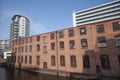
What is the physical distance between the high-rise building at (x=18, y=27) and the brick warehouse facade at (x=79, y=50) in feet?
213

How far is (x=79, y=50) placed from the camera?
26.4m

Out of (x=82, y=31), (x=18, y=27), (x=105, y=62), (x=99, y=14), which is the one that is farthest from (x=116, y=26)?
(x=18, y=27)

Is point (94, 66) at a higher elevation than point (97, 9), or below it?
below

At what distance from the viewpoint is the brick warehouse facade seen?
2189cm

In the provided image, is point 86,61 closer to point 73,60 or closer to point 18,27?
point 73,60

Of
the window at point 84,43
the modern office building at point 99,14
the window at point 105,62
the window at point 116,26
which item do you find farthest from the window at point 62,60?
the modern office building at point 99,14

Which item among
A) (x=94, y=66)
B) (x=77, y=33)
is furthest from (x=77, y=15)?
(x=94, y=66)

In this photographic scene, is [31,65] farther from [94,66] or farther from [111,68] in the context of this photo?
[111,68]

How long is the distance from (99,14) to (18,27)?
67.5m

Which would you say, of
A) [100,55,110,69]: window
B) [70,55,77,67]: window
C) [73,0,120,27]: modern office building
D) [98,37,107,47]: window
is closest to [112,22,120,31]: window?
[98,37,107,47]: window

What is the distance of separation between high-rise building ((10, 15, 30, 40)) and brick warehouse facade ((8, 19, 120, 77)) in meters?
64.8

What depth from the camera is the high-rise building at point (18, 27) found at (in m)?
98.9

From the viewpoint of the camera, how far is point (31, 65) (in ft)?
124

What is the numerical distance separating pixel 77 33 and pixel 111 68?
10621 millimetres
